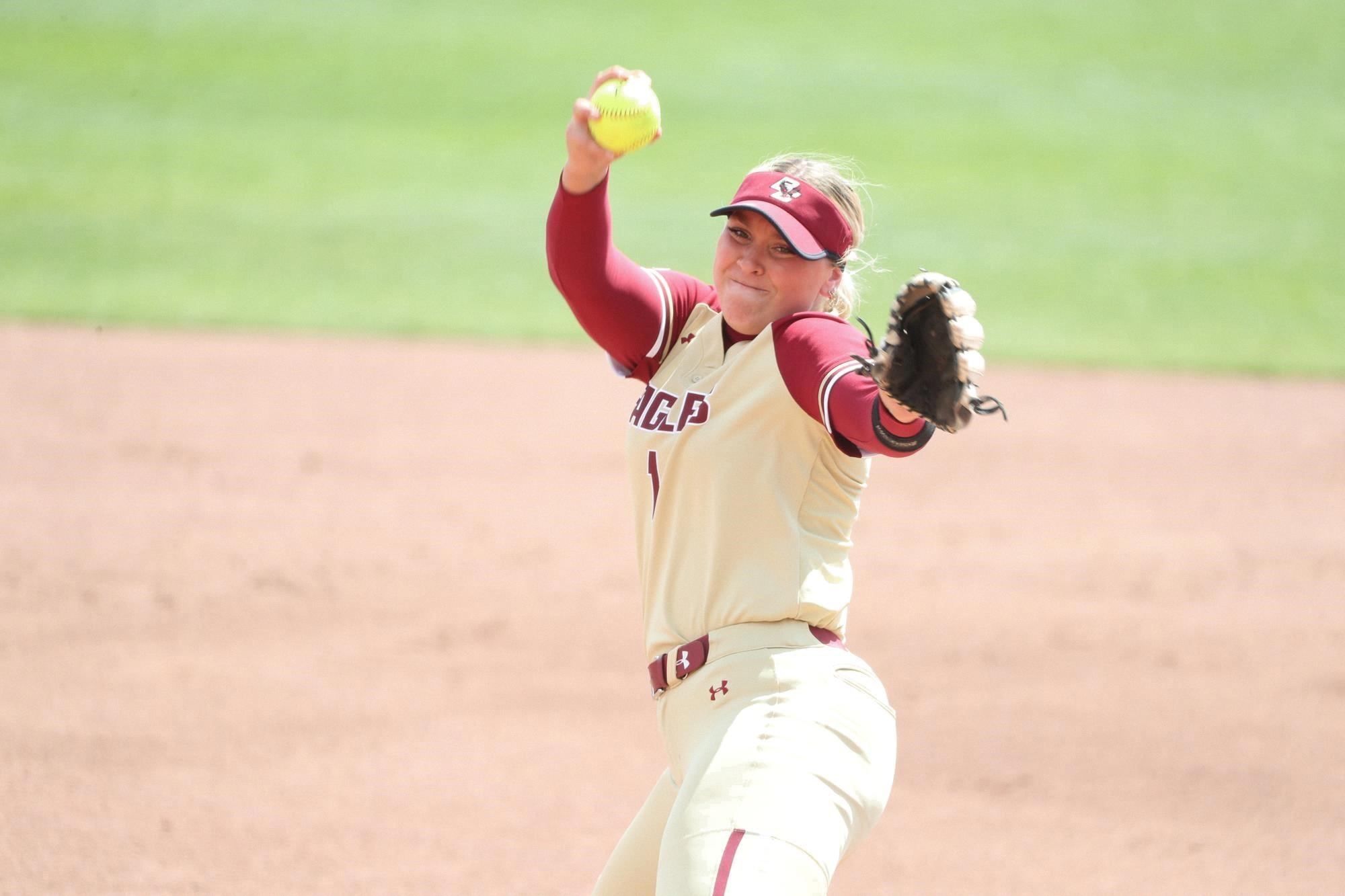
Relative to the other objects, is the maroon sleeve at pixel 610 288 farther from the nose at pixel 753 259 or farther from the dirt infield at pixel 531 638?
the dirt infield at pixel 531 638

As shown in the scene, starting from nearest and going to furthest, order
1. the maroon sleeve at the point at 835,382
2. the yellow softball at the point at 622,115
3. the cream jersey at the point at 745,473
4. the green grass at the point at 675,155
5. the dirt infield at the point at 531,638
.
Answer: the maroon sleeve at the point at 835,382
the cream jersey at the point at 745,473
the yellow softball at the point at 622,115
the dirt infield at the point at 531,638
the green grass at the point at 675,155

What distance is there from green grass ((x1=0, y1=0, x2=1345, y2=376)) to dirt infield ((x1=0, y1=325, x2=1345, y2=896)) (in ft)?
6.86

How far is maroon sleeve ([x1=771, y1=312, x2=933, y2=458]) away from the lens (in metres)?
2.29

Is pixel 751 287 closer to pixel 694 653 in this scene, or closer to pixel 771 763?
pixel 694 653

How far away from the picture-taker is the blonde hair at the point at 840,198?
8.79 feet

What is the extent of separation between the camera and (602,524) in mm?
7047

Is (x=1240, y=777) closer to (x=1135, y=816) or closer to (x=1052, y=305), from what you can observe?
(x=1135, y=816)

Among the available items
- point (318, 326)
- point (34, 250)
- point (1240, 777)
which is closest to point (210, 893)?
point (1240, 777)

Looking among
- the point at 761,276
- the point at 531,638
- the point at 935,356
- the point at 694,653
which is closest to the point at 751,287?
the point at 761,276

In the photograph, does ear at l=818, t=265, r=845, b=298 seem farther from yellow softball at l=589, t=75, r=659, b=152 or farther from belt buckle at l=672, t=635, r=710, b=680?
belt buckle at l=672, t=635, r=710, b=680

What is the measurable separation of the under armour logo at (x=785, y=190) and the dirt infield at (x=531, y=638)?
2.29 metres

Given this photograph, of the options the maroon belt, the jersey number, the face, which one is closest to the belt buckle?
the maroon belt

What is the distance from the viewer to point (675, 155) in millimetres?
15258

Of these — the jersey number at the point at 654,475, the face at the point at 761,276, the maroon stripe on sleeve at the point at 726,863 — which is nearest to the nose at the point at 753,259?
the face at the point at 761,276
